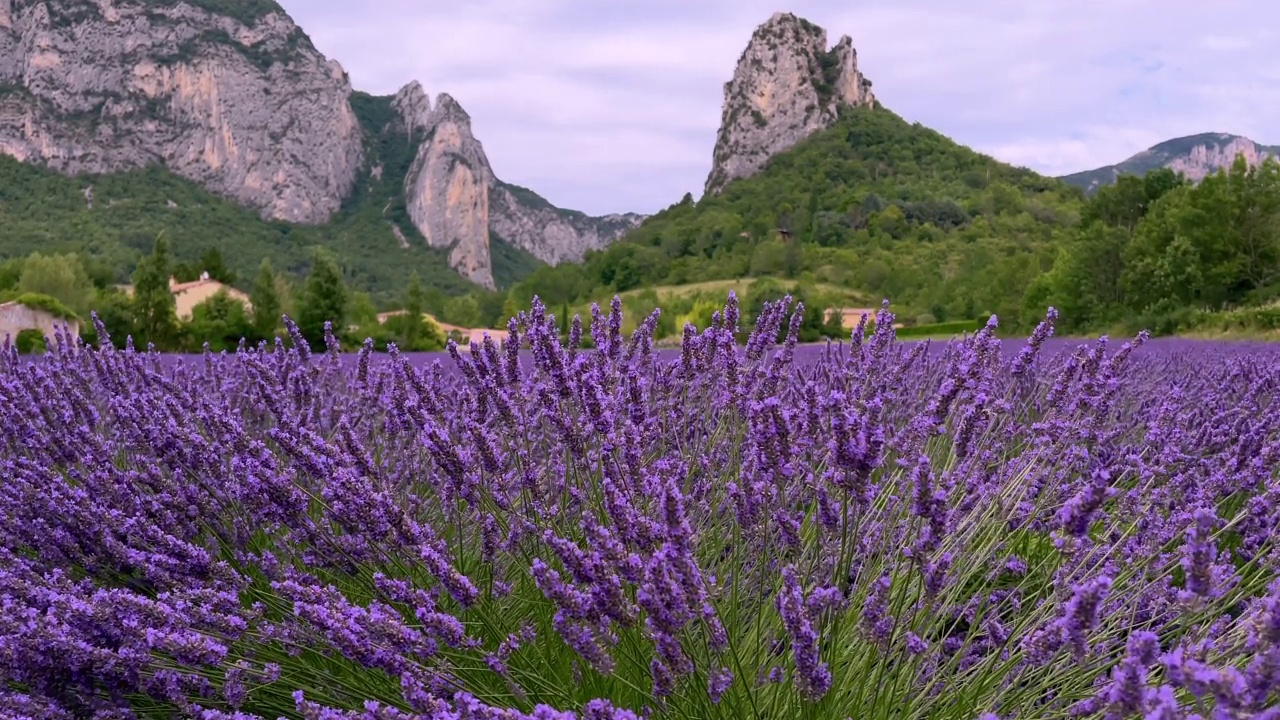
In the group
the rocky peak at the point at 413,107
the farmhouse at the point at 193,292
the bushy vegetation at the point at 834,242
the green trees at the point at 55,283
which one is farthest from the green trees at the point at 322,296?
the rocky peak at the point at 413,107

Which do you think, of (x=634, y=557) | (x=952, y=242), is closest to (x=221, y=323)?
(x=634, y=557)

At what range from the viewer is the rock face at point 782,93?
336 feet

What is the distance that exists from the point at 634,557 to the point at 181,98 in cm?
12263

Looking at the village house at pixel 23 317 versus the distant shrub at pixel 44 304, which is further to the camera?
the distant shrub at pixel 44 304

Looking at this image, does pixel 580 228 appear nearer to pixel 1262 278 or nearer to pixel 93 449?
pixel 1262 278

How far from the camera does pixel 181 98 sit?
350 ft

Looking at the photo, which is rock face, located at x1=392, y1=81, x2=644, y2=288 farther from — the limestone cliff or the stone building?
the stone building

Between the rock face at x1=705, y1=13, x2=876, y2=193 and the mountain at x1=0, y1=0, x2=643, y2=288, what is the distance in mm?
39450

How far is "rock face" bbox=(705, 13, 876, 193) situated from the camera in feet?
336

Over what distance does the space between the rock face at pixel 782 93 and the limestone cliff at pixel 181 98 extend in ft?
170

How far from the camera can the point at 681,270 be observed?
2699 inches

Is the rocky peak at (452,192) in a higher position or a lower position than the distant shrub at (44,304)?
higher

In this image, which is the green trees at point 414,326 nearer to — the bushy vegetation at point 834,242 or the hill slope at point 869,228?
the bushy vegetation at point 834,242

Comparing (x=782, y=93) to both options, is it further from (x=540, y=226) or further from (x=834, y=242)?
(x=540, y=226)
